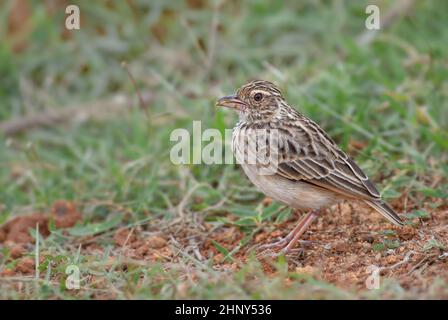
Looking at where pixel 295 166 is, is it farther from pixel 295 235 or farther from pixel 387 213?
pixel 387 213

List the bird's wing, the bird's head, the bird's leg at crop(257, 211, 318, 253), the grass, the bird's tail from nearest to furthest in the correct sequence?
the grass < the bird's tail < the bird's wing < the bird's leg at crop(257, 211, 318, 253) < the bird's head

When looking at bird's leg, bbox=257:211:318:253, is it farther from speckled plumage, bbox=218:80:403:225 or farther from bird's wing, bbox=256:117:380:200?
bird's wing, bbox=256:117:380:200

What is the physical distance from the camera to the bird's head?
21.5 ft

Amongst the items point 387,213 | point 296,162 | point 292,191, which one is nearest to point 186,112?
point 296,162

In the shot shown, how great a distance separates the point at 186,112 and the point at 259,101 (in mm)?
2007

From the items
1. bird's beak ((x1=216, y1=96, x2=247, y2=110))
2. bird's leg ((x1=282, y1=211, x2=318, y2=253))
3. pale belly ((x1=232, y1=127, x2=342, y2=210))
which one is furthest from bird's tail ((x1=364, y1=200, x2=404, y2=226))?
bird's beak ((x1=216, y1=96, x2=247, y2=110))

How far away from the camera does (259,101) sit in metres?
6.56

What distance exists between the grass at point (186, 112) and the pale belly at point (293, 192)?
2.02ft

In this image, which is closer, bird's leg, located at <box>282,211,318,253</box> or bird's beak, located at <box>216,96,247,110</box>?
bird's leg, located at <box>282,211,318,253</box>

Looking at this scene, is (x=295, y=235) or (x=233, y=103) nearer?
(x=295, y=235)

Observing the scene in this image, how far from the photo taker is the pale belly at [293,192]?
5988 millimetres

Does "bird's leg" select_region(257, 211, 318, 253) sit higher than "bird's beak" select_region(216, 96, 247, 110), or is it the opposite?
"bird's beak" select_region(216, 96, 247, 110)

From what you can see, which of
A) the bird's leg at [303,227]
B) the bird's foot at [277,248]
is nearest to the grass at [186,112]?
the bird's foot at [277,248]

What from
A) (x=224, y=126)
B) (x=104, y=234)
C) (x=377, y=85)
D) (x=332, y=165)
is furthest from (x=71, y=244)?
(x=377, y=85)
